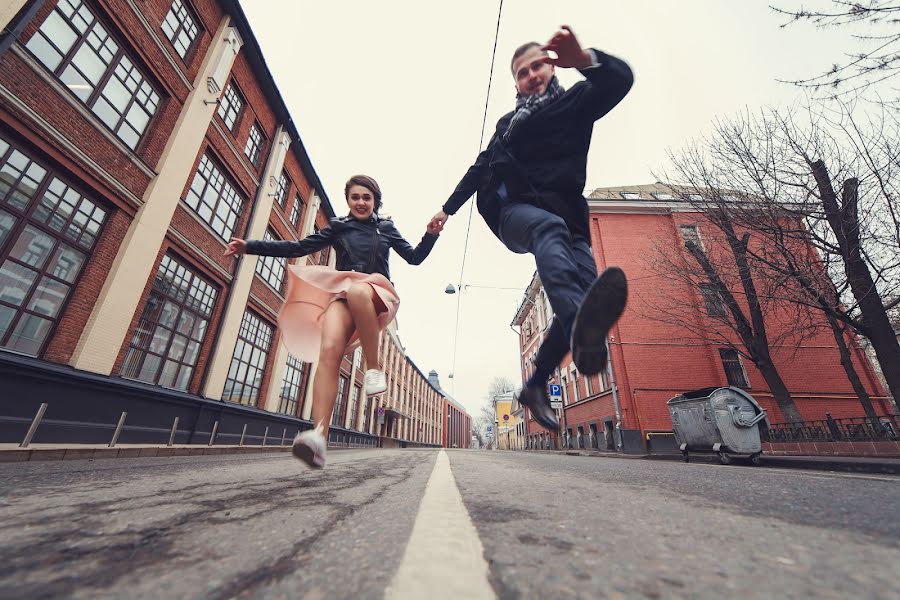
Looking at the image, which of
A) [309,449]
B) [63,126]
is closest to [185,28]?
[63,126]

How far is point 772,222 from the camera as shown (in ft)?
33.5

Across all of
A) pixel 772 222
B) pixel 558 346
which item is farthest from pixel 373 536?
pixel 772 222

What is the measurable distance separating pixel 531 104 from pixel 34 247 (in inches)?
303

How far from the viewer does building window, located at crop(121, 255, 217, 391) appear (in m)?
7.77

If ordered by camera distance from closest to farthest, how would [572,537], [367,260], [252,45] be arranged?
1. [572,537]
2. [367,260]
3. [252,45]

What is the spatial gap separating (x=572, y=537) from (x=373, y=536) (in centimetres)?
45

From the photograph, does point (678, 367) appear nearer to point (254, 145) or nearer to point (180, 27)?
point (254, 145)

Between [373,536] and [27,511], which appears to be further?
[27,511]

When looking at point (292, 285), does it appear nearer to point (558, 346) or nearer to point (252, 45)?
point (558, 346)

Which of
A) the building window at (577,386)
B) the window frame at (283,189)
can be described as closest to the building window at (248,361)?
the window frame at (283,189)

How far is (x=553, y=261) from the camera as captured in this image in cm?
199

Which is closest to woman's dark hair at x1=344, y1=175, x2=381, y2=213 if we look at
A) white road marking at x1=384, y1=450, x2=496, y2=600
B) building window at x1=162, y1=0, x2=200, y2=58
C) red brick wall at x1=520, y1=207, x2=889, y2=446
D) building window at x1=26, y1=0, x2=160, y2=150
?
white road marking at x1=384, y1=450, x2=496, y2=600

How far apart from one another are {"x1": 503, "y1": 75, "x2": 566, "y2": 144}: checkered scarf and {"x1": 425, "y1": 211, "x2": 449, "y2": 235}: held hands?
2.38 ft

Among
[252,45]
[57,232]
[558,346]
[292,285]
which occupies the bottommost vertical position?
[558,346]
